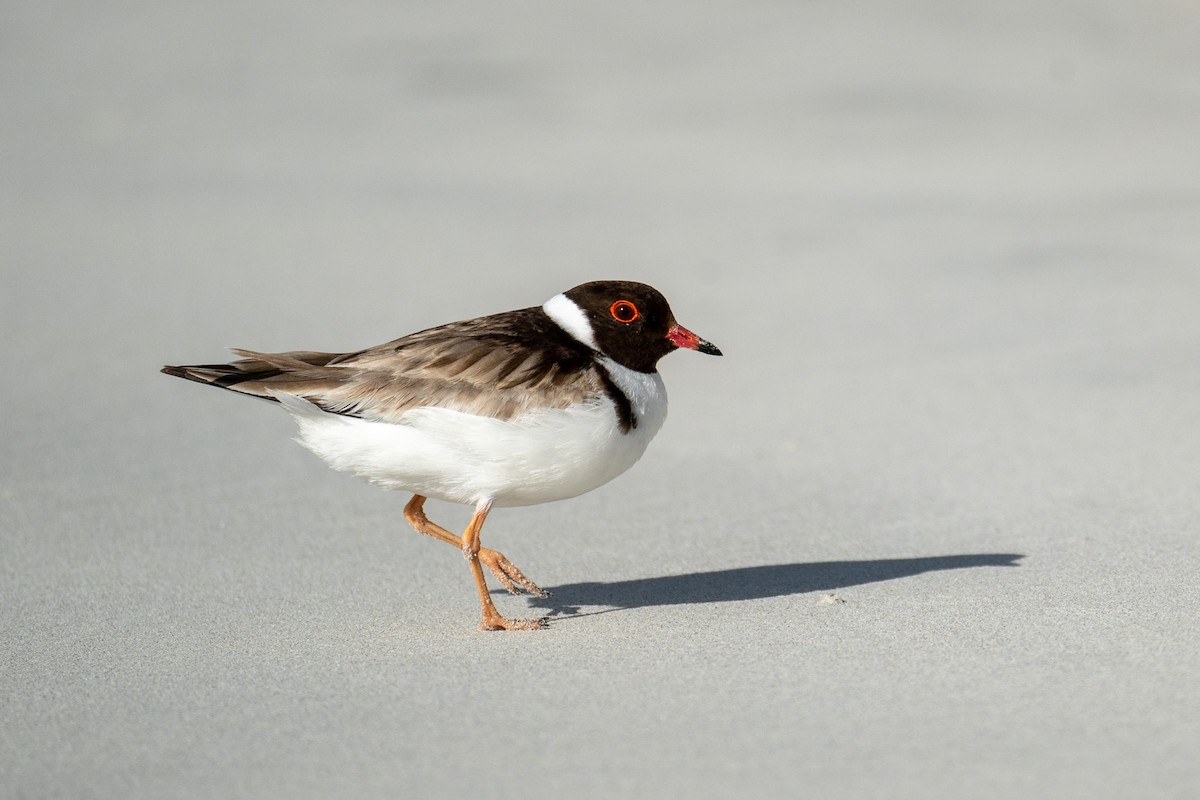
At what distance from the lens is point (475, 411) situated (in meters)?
4.78

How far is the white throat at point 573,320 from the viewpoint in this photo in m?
5.19

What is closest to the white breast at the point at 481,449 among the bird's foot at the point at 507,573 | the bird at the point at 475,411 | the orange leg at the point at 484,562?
the bird at the point at 475,411

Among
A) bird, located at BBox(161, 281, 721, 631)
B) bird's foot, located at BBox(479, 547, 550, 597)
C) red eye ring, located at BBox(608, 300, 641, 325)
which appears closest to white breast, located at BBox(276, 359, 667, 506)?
bird, located at BBox(161, 281, 721, 631)

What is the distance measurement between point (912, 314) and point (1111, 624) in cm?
421

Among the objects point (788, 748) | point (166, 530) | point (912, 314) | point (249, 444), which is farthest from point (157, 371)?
point (788, 748)

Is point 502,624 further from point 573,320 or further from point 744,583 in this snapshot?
point 573,320

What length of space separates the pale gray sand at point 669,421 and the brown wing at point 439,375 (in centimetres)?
73

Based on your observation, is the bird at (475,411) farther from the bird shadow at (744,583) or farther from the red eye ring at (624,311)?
the bird shadow at (744,583)

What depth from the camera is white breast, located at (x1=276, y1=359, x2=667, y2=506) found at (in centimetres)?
476

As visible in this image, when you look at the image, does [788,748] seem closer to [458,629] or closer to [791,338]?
[458,629]

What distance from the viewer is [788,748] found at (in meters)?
3.69

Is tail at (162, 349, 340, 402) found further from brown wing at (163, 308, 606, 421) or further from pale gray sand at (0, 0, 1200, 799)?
pale gray sand at (0, 0, 1200, 799)

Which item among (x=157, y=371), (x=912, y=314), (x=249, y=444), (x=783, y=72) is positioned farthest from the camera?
(x=783, y=72)

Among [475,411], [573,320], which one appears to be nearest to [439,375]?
[475,411]
